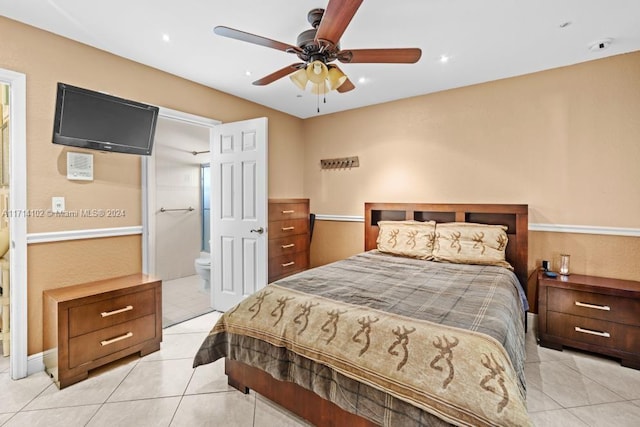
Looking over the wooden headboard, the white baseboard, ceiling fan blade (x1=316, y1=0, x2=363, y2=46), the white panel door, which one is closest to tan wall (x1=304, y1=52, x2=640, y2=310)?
the wooden headboard

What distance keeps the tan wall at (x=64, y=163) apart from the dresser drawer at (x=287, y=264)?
4.54 ft

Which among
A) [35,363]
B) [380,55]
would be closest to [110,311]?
[35,363]

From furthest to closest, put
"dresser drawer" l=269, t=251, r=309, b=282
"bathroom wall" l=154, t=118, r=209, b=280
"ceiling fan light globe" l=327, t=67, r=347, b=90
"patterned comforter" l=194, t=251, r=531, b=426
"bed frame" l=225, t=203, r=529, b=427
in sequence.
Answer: "bathroom wall" l=154, t=118, r=209, b=280 < "dresser drawer" l=269, t=251, r=309, b=282 < "ceiling fan light globe" l=327, t=67, r=347, b=90 < "bed frame" l=225, t=203, r=529, b=427 < "patterned comforter" l=194, t=251, r=531, b=426

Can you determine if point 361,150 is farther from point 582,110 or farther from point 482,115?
point 582,110

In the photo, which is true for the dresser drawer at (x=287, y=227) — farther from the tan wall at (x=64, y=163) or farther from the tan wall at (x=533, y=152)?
the tan wall at (x=64, y=163)

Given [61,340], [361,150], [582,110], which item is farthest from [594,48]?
[61,340]

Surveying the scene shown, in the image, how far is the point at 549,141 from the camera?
292cm

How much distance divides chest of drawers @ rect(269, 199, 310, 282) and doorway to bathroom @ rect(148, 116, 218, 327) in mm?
1134

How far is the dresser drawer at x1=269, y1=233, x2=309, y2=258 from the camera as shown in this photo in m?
3.61

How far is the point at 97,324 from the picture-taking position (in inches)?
87.0

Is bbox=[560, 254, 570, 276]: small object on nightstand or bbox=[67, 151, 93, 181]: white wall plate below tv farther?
bbox=[560, 254, 570, 276]: small object on nightstand

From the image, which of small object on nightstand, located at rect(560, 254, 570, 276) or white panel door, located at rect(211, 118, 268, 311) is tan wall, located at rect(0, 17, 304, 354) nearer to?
white panel door, located at rect(211, 118, 268, 311)

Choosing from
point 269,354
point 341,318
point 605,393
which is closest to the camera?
point 341,318

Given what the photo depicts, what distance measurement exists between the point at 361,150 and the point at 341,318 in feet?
9.65
